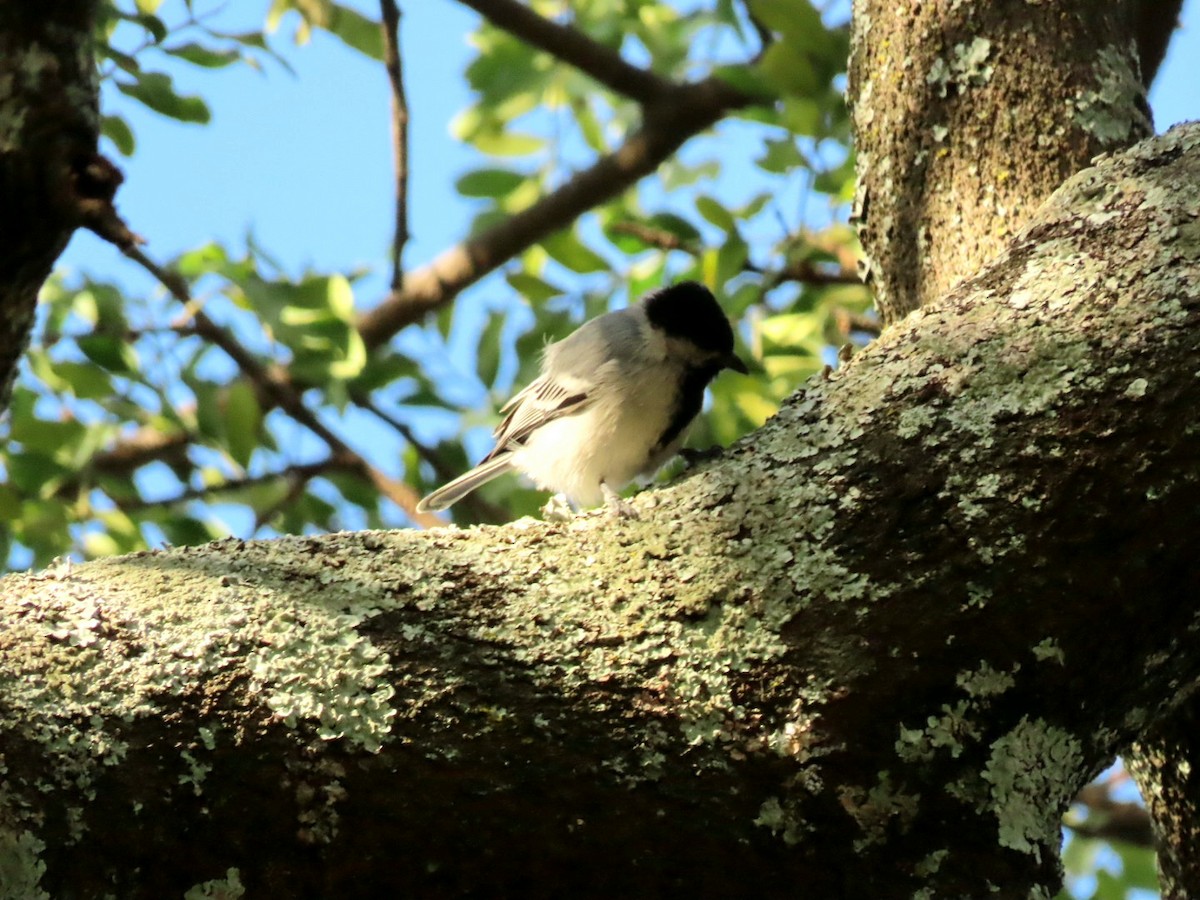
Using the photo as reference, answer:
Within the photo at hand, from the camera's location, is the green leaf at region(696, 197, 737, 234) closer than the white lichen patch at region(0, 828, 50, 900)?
No

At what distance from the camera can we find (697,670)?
1776 mm

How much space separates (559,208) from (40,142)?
2.88 meters

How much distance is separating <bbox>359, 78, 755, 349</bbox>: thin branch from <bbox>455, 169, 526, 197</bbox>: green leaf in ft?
0.41

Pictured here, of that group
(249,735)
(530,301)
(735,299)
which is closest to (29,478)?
(530,301)

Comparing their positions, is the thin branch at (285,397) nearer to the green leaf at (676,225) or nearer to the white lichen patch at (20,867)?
the green leaf at (676,225)

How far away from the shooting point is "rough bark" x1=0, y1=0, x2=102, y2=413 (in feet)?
9.11

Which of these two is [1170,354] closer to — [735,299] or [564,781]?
[564,781]

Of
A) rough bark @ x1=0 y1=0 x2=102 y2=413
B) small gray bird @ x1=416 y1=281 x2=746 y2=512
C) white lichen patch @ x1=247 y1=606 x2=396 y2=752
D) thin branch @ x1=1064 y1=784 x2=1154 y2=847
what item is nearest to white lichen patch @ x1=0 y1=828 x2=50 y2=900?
white lichen patch @ x1=247 y1=606 x2=396 y2=752

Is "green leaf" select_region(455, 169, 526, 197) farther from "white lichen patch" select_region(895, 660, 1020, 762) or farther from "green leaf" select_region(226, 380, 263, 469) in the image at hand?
"white lichen patch" select_region(895, 660, 1020, 762)

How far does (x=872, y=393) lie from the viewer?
6.73ft

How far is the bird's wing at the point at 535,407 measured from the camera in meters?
4.51

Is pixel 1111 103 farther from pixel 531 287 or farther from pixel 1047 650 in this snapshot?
pixel 531 287

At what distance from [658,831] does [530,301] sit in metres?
3.37

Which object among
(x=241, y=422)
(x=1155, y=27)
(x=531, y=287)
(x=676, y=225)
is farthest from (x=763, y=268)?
(x=241, y=422)
